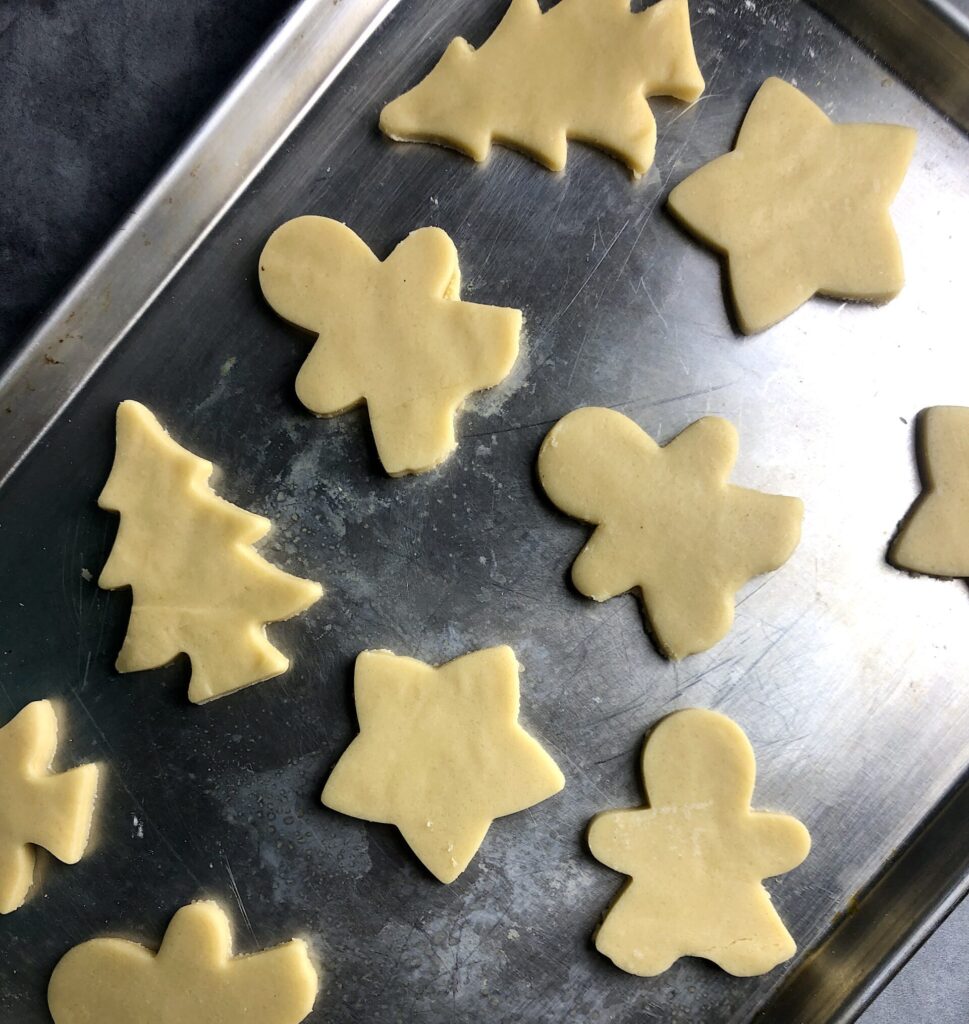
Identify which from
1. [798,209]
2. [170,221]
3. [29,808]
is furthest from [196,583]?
[798,209]

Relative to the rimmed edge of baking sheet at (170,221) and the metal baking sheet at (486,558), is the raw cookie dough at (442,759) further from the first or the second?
the rimmed edge of baking sheet at (170,221)

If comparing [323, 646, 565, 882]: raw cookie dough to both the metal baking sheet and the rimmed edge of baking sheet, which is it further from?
the rimmed edge of baking sheet

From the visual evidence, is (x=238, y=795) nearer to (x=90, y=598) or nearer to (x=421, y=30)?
(x=90, y=598)

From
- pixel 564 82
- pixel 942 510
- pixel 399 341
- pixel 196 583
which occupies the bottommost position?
pixel 196 583

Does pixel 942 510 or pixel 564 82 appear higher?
pixel 564 82

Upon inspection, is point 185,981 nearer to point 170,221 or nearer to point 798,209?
point 170,221
